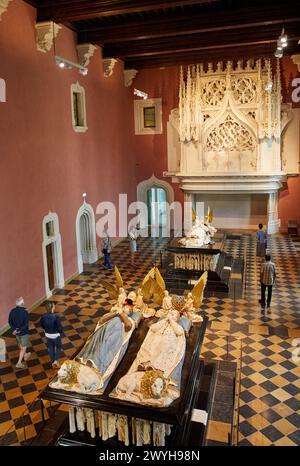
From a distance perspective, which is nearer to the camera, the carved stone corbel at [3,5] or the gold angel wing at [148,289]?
the gold angel wing at [148,289]

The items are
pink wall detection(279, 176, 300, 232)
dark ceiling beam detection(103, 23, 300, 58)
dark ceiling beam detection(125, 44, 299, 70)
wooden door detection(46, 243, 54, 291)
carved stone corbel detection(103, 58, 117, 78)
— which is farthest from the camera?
pink wall detection(279, 176, 300, 232)

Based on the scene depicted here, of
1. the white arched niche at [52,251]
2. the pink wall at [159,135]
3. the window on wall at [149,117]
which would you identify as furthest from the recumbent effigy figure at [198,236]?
the window on wall at [149,117]

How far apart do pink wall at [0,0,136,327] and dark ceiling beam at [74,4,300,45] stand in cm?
77

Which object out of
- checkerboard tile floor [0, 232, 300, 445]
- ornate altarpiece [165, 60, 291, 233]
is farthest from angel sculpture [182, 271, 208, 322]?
ornate altarpiece [165, 60, 291, 233]

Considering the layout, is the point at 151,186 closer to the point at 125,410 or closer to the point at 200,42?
the point at 200,42

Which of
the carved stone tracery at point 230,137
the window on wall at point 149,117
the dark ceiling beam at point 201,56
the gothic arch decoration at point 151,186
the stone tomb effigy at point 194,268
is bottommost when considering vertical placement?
the stone tomb effigy at point 194,268

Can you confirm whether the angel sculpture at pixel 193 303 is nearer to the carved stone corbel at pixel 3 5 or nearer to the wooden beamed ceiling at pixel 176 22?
the wooden beamed ceiling at pixel 176 22

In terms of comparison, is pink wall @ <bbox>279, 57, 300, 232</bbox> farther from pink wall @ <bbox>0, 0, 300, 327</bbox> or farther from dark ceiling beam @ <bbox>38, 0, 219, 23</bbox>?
dark ceiling beam @ <bbox>38, 0, 219, 23</bbox>

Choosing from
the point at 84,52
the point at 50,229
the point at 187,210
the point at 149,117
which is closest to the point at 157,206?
the point at 187,210

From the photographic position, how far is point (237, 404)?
5633mm

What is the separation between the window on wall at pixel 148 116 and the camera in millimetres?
16828

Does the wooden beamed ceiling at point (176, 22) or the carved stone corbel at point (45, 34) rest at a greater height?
the wooden beamed ceiling at point (176, 22)

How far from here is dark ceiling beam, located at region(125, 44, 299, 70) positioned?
1437 centimetres

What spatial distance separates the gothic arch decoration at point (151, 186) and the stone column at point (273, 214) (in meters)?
4.17
